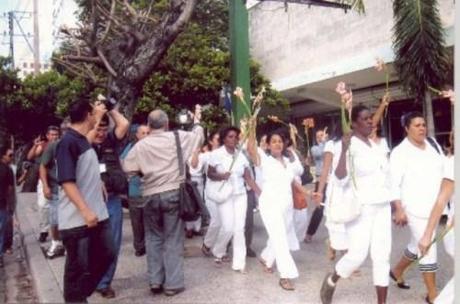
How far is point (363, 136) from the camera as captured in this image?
488 centimetres

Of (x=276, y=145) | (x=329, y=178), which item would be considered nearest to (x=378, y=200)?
(x=329, y=178)

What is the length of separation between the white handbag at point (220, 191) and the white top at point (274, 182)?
0.55m

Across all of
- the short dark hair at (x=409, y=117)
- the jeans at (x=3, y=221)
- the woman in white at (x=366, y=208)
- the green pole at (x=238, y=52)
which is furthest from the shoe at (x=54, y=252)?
the short dark hair at (x=409, y=117)

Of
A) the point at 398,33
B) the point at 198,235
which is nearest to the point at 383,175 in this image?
the point at 198,235

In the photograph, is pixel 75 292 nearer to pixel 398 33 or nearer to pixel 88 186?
pixel 88 186

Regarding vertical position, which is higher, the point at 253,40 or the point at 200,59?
the point at 253,40

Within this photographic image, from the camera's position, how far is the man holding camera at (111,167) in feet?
16.9

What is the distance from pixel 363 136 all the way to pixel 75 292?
247 centimetres

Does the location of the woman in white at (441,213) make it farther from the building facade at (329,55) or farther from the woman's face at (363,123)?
the building facade at (329,55)

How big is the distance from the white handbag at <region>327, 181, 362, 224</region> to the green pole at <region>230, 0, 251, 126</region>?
2826 millimetres

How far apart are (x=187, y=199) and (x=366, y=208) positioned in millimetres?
1491

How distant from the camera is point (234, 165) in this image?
6328mm

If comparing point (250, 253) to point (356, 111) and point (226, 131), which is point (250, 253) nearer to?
point (226, 131)

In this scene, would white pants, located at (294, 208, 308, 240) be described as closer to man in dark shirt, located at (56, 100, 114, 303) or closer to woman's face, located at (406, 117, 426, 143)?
woman's face, located at (406, 117, 426, 143)
